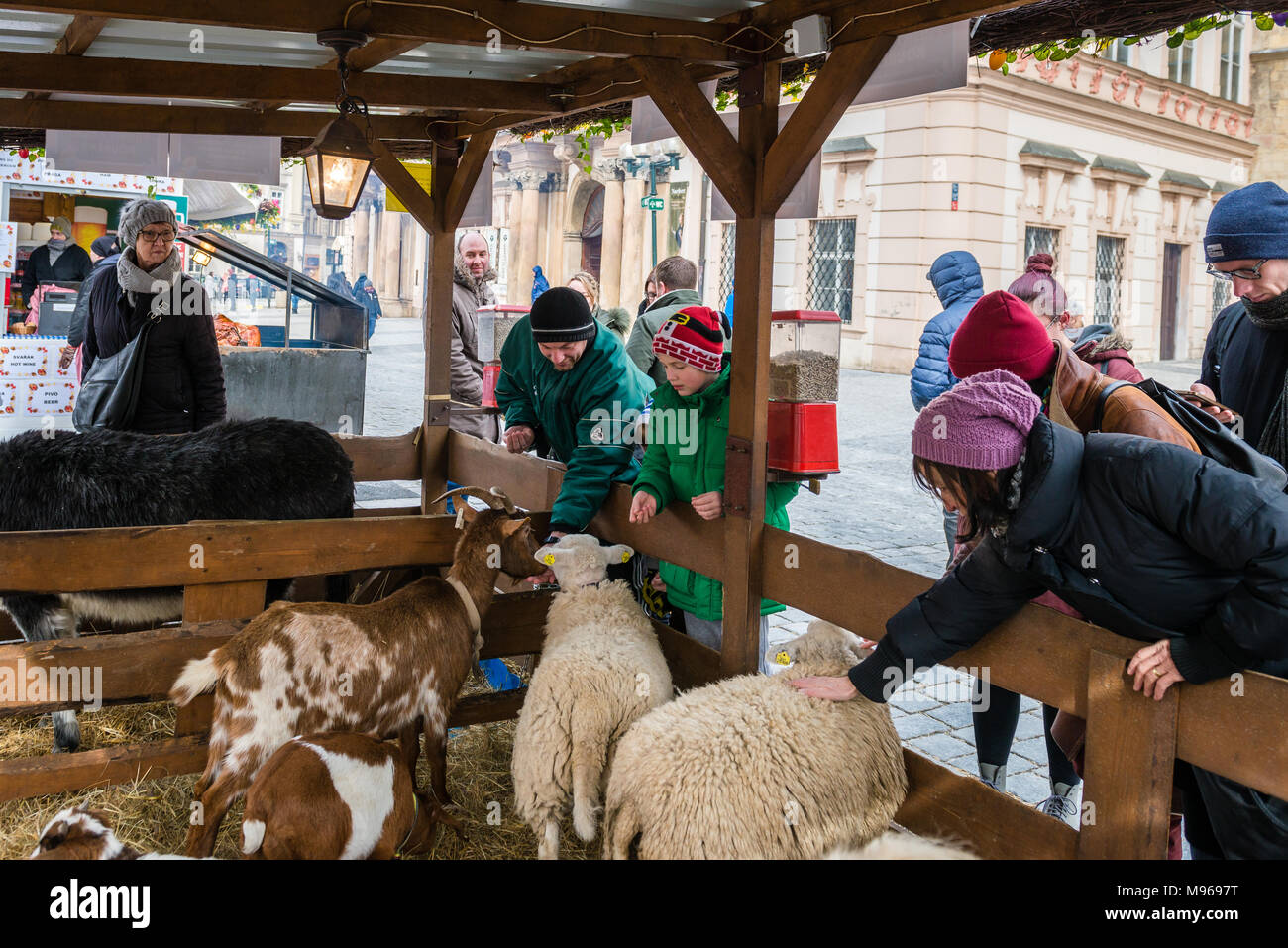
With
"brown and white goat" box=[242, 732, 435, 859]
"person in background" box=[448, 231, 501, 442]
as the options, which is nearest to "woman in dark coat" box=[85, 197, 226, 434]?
"person in background" box=[448, 231, 501, 442]

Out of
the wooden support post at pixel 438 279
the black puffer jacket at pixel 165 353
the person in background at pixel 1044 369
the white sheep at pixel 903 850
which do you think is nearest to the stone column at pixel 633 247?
the wooden support post at pixel 438 279

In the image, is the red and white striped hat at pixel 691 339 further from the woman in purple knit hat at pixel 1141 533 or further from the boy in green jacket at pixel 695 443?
the woman in purple knit hat at pixel 1141 533

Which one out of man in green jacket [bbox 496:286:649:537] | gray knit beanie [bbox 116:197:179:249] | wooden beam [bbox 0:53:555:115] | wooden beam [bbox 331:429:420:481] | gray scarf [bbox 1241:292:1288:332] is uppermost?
Result: wooden beam [bbox 0:53:555:115]

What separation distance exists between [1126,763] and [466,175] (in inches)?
195

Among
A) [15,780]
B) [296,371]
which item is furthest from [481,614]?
[296,371]

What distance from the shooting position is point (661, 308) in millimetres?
6363

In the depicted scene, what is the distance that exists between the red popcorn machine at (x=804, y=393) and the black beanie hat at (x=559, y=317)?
0.86 metres

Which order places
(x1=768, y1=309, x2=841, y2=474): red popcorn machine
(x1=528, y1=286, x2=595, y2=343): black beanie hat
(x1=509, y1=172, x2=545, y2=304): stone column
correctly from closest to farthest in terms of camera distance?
(x1=768, y1=309, x2=841, y2=474): red popcorn machine
(x1=528, y1=286, x2=595, y2=343): black beanie hat
(x1=509, y1=172, x2=545, y2=304): stone column

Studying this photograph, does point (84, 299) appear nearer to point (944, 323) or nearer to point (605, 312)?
point (605, 312)

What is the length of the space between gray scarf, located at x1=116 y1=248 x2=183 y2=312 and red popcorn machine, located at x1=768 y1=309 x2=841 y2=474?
3081mm

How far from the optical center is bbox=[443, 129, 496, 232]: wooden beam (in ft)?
20.2

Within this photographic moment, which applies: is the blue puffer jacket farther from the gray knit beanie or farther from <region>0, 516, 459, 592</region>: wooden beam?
the gray knit beanie

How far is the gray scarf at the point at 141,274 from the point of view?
530 centimetres

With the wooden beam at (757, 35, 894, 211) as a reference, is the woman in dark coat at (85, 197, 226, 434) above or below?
below
